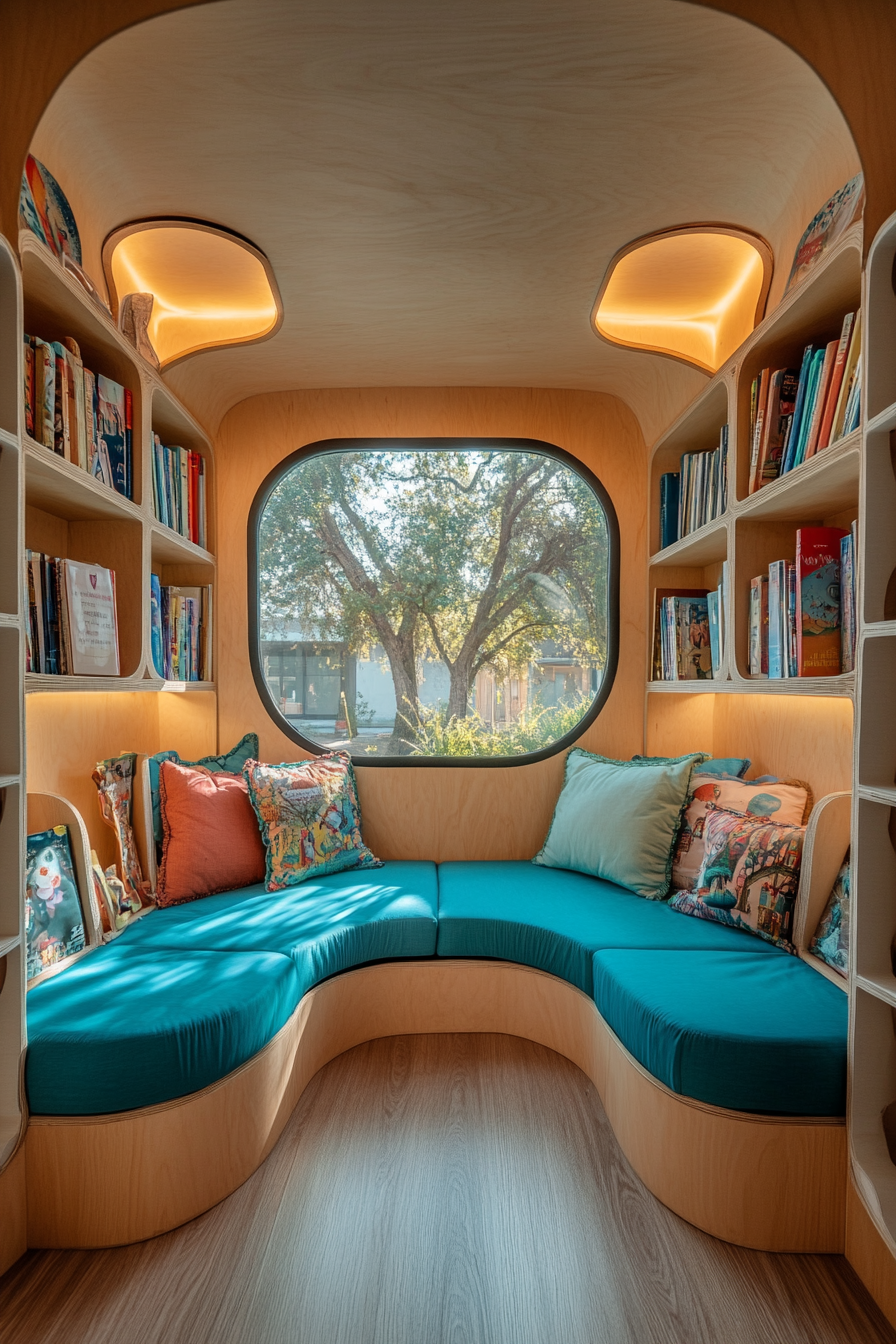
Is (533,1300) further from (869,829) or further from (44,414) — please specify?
(44,414)

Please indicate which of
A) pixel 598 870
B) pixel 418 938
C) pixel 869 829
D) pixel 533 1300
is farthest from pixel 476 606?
pixel 533 1300

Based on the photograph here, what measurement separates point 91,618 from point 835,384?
2086mm

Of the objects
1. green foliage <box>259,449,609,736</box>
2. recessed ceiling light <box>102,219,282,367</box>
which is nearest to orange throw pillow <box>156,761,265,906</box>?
green foliage <box>259,449,609,736</box>

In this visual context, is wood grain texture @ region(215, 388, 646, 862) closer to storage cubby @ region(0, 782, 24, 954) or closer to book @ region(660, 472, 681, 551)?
book @ region(660, 472, 681, 551)

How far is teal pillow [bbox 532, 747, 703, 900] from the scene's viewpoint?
2.60 meters

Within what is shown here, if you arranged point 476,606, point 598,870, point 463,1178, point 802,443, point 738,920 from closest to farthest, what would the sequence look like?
point 463,1178
point 802,443
point 738,920
point 598,870
point 476,606

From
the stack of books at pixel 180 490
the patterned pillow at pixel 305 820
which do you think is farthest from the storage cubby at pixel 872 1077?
the stack of books at pixel 180 490

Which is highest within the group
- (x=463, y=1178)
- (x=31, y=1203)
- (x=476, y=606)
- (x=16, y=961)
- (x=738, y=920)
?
(x=476, y=606)

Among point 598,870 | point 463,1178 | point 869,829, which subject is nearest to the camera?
point 869,829

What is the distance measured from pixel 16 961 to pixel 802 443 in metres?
2.28

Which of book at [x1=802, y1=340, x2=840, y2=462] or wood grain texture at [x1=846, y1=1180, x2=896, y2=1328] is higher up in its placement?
book at [x1=802, y1=340, x2=840, y2=462]

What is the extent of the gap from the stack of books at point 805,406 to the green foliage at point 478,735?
1860 millimetres

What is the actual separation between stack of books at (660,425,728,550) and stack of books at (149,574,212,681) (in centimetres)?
196

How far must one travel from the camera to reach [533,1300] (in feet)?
4.66
